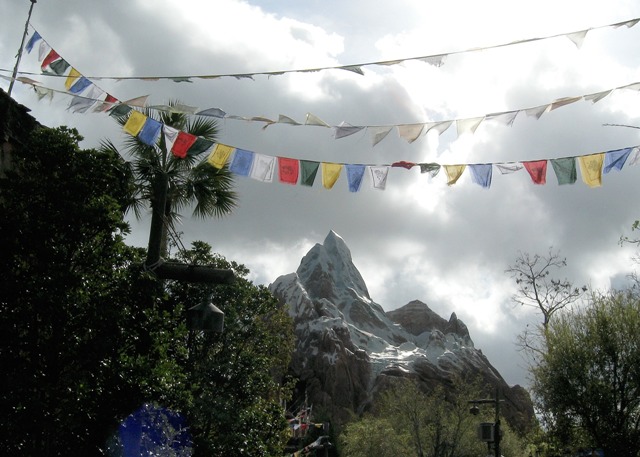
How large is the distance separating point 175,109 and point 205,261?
31.0 feet

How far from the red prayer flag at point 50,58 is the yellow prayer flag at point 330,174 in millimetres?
5085

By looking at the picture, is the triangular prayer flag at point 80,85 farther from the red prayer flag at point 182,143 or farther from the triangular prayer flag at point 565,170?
the triangular prayer flag at point 565,170

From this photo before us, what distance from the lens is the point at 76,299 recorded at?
32.7ft

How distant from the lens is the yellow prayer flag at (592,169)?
36.4 feet

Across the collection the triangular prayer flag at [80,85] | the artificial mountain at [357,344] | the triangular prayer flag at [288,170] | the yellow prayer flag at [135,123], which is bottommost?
the triangular prayer flag at [288,170]

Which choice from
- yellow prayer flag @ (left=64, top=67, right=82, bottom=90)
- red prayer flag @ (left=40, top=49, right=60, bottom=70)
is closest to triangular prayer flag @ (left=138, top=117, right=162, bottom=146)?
yellow prayer flag @ (left=64, top=67, right=82, bottom=90)

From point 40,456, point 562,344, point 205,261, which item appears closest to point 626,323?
point 562,344

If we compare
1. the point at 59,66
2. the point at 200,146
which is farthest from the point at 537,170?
the point at 59,66

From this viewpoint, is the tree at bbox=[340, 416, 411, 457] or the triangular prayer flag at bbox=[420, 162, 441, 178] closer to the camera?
the triangular prayer flag at bbox=[420, 162, 441, 178]

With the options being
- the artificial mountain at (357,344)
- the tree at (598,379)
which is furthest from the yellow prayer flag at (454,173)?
the artificial mountain at (357,344)

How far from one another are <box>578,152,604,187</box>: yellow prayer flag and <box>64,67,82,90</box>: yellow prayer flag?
8410 mm

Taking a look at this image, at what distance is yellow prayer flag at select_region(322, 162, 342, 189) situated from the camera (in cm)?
1172

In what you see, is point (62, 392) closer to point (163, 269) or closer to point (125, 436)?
point (125, 436)

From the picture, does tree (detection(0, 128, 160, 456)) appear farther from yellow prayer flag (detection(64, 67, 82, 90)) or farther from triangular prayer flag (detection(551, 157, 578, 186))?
triangular prayer flag (detection(551, 157, 578, 186))
